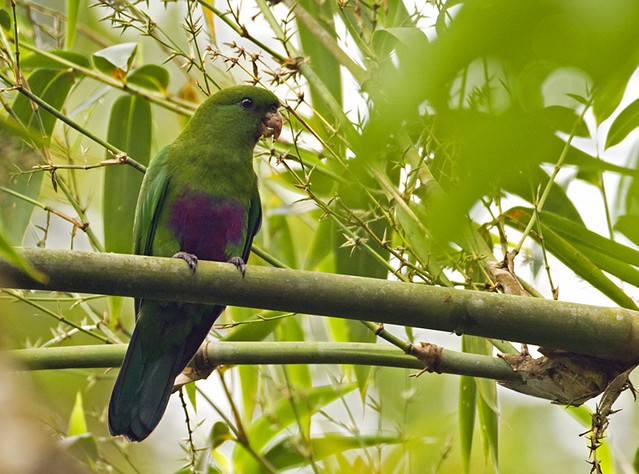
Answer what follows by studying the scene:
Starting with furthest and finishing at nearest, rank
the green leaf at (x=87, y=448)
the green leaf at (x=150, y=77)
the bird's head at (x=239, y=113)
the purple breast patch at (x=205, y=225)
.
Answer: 1. the bird's head at (x=239, y=113)
2. the purple breast patch at (x=205, y=225)
3. the green leaf at (x=150, y=77)
4. the green leaf at (x=87, y=448)

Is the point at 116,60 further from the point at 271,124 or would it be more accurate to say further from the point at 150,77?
the point at 271,124

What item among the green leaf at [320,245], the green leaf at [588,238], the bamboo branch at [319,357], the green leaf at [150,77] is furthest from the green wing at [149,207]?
the green leaf at [588,238]

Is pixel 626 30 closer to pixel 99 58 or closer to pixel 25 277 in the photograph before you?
pixel 25 277

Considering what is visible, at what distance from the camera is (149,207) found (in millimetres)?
3199

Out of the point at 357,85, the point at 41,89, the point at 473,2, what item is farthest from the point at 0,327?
the point at 41,89

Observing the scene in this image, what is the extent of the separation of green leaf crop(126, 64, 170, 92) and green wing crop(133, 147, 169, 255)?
0.31m

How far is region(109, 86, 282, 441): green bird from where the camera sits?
2973 mm

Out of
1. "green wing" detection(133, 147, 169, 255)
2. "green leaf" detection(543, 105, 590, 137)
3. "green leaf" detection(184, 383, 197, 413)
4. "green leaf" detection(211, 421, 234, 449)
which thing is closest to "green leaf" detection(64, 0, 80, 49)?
"green wing" detection(133, 147, 169, 255)

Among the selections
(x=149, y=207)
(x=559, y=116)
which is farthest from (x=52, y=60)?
(x=559, y=116)

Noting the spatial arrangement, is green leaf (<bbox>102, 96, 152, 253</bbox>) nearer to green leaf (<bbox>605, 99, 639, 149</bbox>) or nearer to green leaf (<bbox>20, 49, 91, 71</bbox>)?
green leaf (<bbox>20, 49, 91, 71</bbox>)

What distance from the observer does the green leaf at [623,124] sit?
233 centimetres

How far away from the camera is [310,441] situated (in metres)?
3.12

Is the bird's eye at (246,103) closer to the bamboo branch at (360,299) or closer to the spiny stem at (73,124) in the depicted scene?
the spiny stem at (73,124)

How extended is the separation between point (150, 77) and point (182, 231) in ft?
2.01
